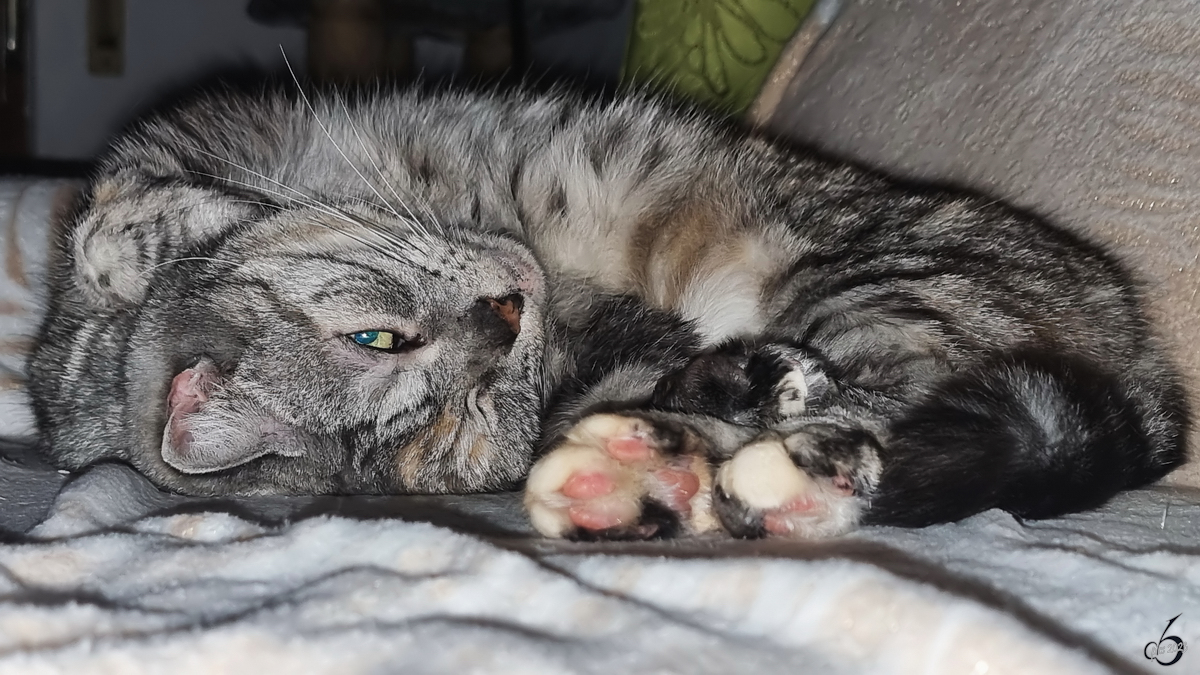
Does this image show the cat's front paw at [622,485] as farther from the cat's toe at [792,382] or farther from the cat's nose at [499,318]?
the cat's nose at [499,318]

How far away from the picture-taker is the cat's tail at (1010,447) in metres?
0.84

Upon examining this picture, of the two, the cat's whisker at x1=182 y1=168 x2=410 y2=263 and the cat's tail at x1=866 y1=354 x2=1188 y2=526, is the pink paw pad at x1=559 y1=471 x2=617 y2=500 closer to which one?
the cat's tail at x1=866 y1=354 x2=1188 y2=526

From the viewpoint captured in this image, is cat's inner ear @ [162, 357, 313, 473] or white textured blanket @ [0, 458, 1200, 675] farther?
cat's inner ear @ [162, 357, 313, 473]

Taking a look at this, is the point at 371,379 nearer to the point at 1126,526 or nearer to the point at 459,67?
the point at 1126,526

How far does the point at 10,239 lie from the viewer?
5.76 ft

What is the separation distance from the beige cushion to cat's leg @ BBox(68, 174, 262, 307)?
102cm

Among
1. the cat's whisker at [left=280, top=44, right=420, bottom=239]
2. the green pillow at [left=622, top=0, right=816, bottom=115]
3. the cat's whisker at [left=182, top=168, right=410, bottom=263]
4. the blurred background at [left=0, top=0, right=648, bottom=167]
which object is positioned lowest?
the blurred background at [left=0, top=0, right=648, bottom=167]

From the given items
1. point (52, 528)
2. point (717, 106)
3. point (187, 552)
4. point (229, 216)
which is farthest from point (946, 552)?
point (717, 106)

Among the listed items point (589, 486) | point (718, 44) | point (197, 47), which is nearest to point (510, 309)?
point (589, 486)

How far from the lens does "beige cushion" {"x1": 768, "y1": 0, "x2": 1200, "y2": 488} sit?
44.4 inches

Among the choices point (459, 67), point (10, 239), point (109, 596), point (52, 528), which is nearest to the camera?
point (109, 596)

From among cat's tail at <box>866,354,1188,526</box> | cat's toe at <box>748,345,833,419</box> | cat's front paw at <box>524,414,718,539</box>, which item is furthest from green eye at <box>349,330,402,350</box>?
cat's tail at <box>866,354,1188,526</box>

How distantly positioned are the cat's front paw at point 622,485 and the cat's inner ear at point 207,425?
0.35m

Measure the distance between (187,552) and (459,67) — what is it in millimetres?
3468
